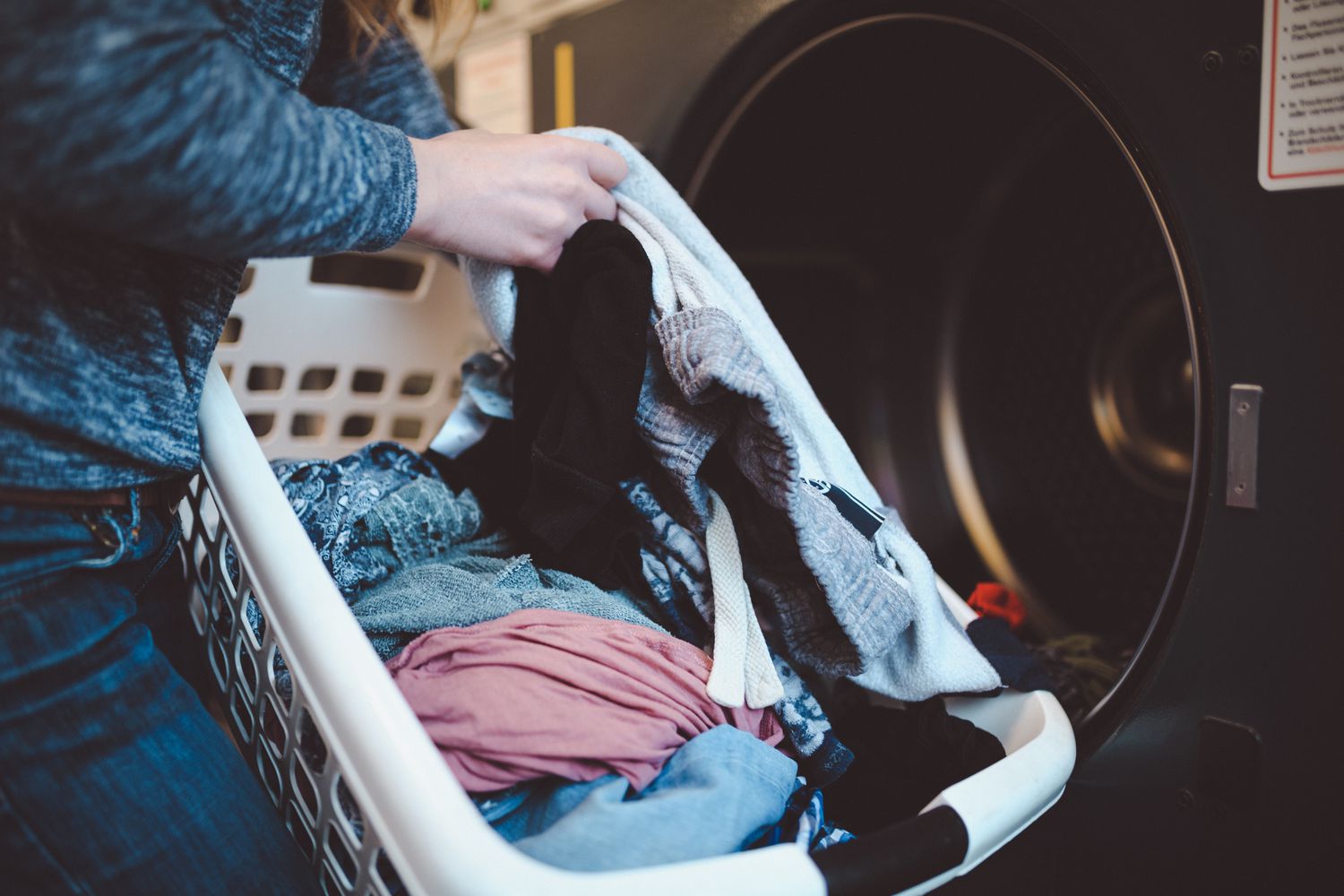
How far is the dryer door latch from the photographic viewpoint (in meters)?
0.52

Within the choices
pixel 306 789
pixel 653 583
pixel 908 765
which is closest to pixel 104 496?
pixel 306 789

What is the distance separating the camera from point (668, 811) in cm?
45

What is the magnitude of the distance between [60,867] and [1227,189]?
754 millimetres

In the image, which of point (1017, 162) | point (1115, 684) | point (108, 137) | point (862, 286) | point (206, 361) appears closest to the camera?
point (108, 137)

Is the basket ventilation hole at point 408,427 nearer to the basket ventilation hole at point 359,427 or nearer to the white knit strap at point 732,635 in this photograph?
the basket ventilation hole at point 359,427

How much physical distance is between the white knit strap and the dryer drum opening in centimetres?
39

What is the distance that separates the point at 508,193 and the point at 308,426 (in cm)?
75

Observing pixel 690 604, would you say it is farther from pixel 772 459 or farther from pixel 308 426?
pixel 308 426

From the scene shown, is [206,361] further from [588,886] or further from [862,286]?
[862,286]

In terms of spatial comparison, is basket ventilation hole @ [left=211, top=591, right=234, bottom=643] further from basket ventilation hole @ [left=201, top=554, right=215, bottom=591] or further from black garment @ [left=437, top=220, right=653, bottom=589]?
black garment @ [left=437, top=220, right=653, bottom=589]

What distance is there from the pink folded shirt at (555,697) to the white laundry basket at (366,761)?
62 mm

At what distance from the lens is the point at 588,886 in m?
0.38

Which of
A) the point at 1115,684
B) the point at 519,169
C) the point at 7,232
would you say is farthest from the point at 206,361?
the point at 1115,684

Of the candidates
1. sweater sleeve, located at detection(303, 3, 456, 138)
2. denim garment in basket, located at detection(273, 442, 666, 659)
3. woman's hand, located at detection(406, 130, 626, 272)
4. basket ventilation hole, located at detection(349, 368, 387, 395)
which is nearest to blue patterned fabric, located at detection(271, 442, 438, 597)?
denim garment in basket, located at detection(273, 442, 666, 659)
